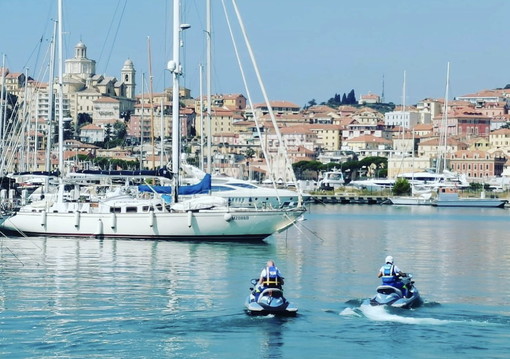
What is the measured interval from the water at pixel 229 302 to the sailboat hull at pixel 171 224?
48 cm

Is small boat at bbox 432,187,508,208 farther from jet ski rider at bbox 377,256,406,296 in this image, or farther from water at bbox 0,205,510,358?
jet ski rider at bbox 377,256,406,296

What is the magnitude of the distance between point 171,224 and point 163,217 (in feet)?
1.27

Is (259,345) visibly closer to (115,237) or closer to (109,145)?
(115,237)

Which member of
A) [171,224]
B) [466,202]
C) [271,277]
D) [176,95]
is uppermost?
[176,95]

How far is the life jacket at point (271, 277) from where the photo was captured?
24.9m

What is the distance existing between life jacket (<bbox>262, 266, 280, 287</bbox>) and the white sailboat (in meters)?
16.1

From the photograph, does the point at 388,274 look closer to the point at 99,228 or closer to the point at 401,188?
the point at 99,228

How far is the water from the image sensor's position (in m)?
22.5

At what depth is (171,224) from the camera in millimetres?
41281

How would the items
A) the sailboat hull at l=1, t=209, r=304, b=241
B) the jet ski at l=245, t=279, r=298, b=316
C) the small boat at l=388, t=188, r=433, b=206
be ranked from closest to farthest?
the jet ski at l=245, t=279, r=298, b=316 < the sailboat hull at l=1, t=209, r=304, b=241 < the small boat at l=388, t=188, r=433, b=206

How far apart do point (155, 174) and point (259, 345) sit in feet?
68.1

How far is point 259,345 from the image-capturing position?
22.7 m

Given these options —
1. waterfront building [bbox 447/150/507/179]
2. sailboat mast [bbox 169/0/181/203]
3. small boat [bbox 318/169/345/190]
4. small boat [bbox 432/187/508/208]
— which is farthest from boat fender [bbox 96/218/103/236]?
waterfront building [bbox 447/150/507/179]

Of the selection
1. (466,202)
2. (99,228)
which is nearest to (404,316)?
(99,228)
